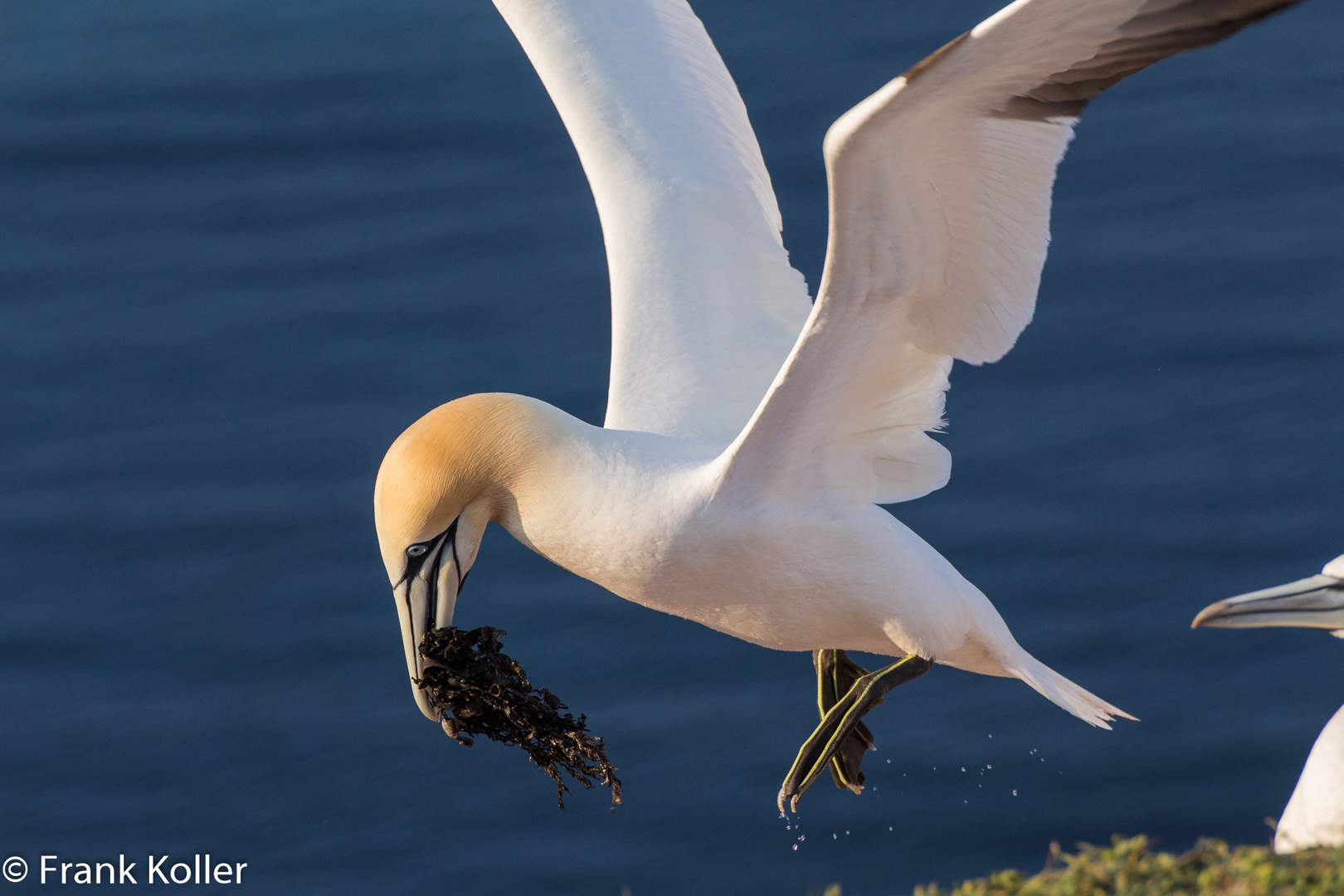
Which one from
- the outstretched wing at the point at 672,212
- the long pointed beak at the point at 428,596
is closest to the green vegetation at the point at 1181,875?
the long pointed beak at the point at 428,596

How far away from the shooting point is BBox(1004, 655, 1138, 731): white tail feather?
17.4ft

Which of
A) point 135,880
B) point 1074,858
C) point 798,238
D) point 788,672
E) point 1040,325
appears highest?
point 798,238

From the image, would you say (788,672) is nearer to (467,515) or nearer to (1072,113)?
(467,515)

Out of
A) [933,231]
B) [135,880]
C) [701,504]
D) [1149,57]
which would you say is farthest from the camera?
[135,880]

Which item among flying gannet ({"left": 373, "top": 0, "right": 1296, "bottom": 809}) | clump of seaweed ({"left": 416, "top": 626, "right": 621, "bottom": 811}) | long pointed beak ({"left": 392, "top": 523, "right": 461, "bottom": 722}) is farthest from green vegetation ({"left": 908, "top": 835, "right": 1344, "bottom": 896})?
long pointed beak ({"left": 392, "top": 523, "right": 461, "bottom": 722})

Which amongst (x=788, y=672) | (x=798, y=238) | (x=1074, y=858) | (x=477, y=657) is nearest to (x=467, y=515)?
(x=477, y=657)

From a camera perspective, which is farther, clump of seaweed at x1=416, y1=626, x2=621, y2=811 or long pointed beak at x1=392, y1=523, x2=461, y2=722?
long pointed beak at x1=392, y1=523, x2=461, y2=722

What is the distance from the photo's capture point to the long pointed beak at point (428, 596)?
4.73 m

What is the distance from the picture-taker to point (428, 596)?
4.74m

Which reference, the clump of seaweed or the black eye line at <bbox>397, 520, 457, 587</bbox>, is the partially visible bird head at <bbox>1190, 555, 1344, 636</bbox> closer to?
the clump of seaweed

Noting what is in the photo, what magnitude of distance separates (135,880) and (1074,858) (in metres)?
4.56

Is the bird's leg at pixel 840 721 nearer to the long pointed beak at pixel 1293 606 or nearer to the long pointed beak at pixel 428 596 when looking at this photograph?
the long pointed beak at pixel 1293 606

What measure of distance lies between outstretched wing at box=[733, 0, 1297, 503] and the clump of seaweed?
0.76 metres

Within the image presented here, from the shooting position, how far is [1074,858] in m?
3.63
